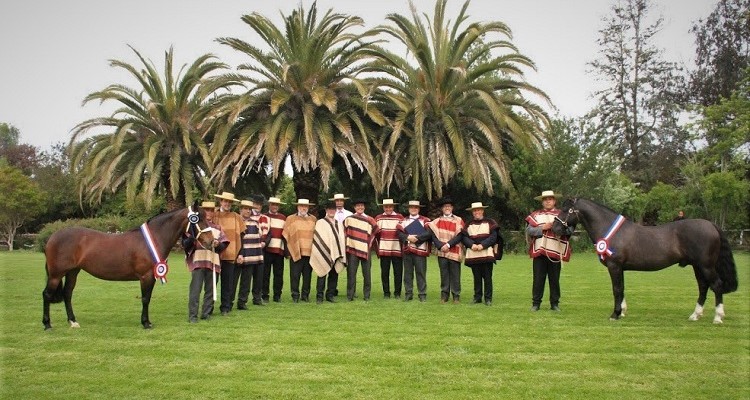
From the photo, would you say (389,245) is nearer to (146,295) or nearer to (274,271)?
(274,271)

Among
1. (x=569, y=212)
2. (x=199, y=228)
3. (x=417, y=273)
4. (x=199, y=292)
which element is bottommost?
(x=199, y=292)

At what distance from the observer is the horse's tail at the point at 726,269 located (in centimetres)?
984

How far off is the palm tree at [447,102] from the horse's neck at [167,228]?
1085cm

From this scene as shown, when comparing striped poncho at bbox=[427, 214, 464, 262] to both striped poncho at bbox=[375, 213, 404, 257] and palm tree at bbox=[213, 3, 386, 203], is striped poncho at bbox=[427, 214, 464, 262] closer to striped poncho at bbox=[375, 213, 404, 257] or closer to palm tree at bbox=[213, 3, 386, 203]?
striped poncho at bbox=[375, 213, 404, 257]

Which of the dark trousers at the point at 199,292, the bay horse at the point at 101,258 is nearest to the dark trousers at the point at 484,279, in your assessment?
the dark trousers at the point at 199,292

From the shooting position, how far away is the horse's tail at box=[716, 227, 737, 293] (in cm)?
984

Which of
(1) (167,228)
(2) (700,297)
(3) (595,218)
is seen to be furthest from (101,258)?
(2) (700,297)

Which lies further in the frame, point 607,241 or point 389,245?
point 389,245

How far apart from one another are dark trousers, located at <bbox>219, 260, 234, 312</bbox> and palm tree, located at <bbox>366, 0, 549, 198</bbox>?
1006 cm

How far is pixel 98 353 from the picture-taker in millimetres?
7586

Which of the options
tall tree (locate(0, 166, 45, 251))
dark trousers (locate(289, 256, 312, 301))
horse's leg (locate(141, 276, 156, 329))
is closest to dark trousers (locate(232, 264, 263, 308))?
dark trousers (locate(289, 256, 312, 301))

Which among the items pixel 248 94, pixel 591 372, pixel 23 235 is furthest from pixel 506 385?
pixel 23 235

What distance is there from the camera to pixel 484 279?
1163cm

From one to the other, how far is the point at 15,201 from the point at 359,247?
109 ft
